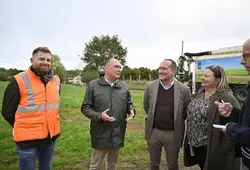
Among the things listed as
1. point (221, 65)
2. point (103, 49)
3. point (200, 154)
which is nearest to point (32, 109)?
point (200, 154)

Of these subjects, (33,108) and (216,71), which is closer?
(33,108)

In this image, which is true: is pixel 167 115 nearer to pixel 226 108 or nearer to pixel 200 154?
pixel 200 154

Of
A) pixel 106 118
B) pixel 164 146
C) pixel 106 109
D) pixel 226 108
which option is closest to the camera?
pixel 226 108

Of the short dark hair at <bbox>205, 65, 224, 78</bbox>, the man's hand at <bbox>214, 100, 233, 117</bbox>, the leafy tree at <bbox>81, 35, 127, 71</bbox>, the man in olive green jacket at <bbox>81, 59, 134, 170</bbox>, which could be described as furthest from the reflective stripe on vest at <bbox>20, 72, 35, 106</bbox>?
the leafy tree at <bbox>81, 35, 127, 71</bbox>

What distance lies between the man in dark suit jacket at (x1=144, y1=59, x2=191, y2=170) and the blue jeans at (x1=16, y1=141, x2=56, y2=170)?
5.07 ft

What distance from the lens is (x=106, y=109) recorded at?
357 centimetres

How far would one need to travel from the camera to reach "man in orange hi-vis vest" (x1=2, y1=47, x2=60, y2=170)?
9.30 feet

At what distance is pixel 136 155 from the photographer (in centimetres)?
514

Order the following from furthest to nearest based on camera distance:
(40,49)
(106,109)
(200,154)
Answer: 1. (106,109)
2. (200,154)
3. (40,49)

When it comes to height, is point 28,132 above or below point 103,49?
below

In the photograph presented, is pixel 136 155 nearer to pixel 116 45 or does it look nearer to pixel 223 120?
pixel 223 120

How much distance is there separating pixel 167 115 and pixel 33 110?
76.4 inches

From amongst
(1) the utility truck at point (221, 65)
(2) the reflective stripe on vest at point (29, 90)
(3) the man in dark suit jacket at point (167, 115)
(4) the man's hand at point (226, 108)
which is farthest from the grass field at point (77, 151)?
(1) the utility truck at point (221, 65)

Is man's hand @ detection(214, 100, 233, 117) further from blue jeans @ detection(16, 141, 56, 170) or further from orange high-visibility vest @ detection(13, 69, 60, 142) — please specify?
blue jeans @ detection(16, 141, 56, 170)
